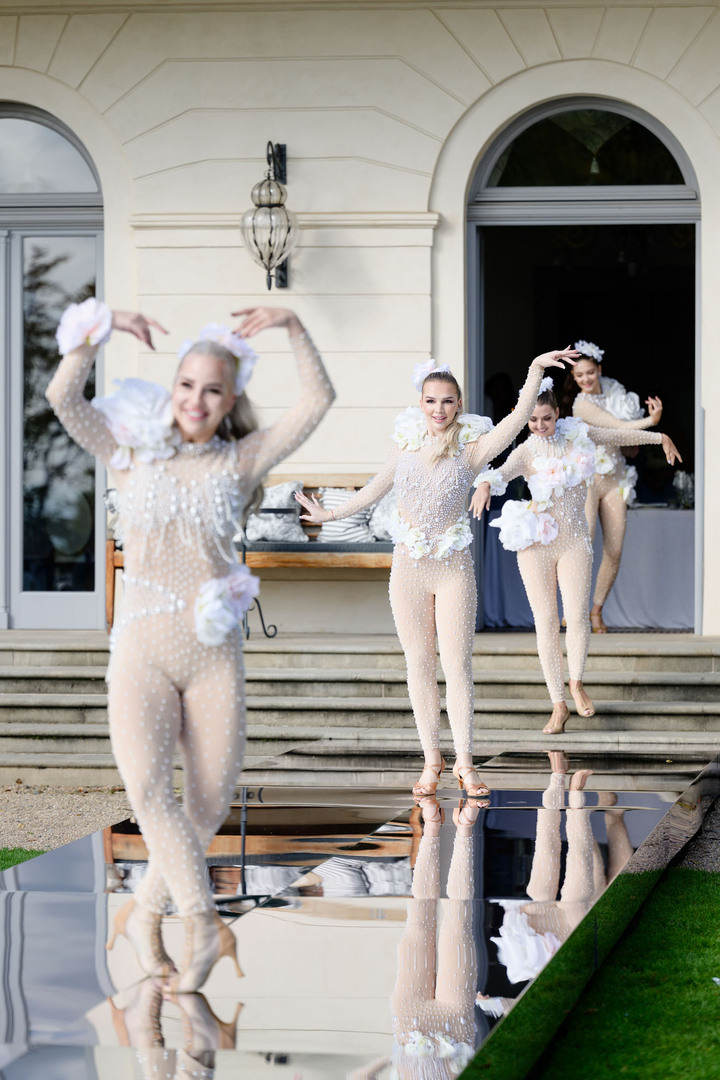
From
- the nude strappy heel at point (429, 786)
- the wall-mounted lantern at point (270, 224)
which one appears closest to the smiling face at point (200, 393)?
the nude strappy heel at point (429, 786)

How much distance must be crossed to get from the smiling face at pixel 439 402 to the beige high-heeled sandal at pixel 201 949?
2.44 meters

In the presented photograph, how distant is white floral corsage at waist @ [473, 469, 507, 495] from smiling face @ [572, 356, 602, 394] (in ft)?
8.32

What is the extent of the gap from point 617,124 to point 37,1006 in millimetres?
7829

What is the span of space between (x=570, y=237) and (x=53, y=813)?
9.27m

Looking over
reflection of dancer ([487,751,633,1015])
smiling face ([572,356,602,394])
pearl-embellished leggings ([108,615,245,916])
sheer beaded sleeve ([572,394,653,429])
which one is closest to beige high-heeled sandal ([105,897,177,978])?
pearl-embellished leggings ([108,615,245,916])

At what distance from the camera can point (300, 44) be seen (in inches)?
364

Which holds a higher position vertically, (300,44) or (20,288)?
(300,44)

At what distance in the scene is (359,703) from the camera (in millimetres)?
7520

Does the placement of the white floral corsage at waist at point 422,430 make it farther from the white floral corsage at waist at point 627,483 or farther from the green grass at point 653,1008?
the white floral corsage at waist at point 627,483

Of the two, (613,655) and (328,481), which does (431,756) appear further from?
(328,481)

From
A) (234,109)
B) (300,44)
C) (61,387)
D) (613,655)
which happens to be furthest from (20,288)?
(61,387)

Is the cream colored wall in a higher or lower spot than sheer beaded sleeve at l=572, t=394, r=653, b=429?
higher

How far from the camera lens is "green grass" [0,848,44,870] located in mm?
5408

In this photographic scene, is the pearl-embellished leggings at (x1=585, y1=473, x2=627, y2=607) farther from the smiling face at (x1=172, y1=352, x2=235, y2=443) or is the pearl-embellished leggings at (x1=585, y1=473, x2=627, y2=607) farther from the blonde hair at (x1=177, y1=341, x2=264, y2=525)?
the smiling face at (x1=172, y1=352, x2=235, y2=443)
